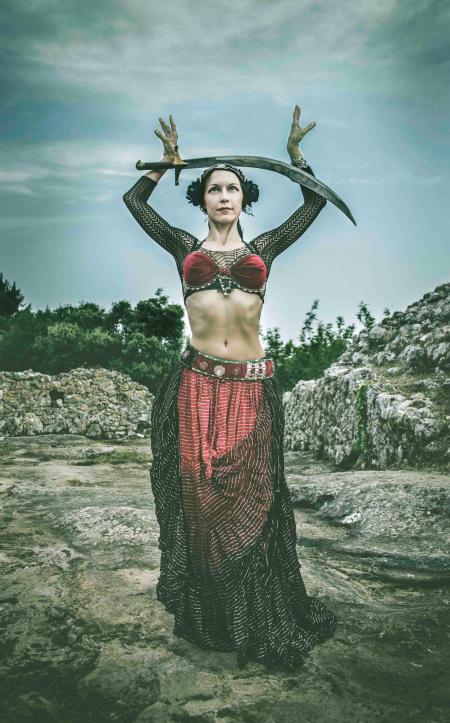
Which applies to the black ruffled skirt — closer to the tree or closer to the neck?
the neck

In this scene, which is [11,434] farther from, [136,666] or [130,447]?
[136,666]

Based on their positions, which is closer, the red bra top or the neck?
the red bra top

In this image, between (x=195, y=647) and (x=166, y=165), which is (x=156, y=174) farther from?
(x=195, y=647)

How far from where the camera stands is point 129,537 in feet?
13.4

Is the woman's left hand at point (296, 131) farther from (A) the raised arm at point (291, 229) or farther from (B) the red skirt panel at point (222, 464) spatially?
(B) the red skirt panel at point (222, 464)

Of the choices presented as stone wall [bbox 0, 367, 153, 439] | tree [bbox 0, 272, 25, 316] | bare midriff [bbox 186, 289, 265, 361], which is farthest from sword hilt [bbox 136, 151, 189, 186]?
tree [bbox 0, 272, 25, 316]

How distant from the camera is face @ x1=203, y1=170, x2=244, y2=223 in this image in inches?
112

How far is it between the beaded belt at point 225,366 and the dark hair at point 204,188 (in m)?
0.77

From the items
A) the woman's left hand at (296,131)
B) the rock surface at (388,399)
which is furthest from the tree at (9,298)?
the woman's left hand at (296,131)

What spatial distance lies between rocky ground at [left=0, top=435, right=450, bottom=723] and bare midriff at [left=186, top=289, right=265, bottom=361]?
1.44 metres

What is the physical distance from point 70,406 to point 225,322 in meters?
9.85

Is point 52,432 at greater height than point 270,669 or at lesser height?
greater

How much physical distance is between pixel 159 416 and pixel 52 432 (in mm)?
9314

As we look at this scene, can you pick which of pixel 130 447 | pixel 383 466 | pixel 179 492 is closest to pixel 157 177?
pixel 179 492
